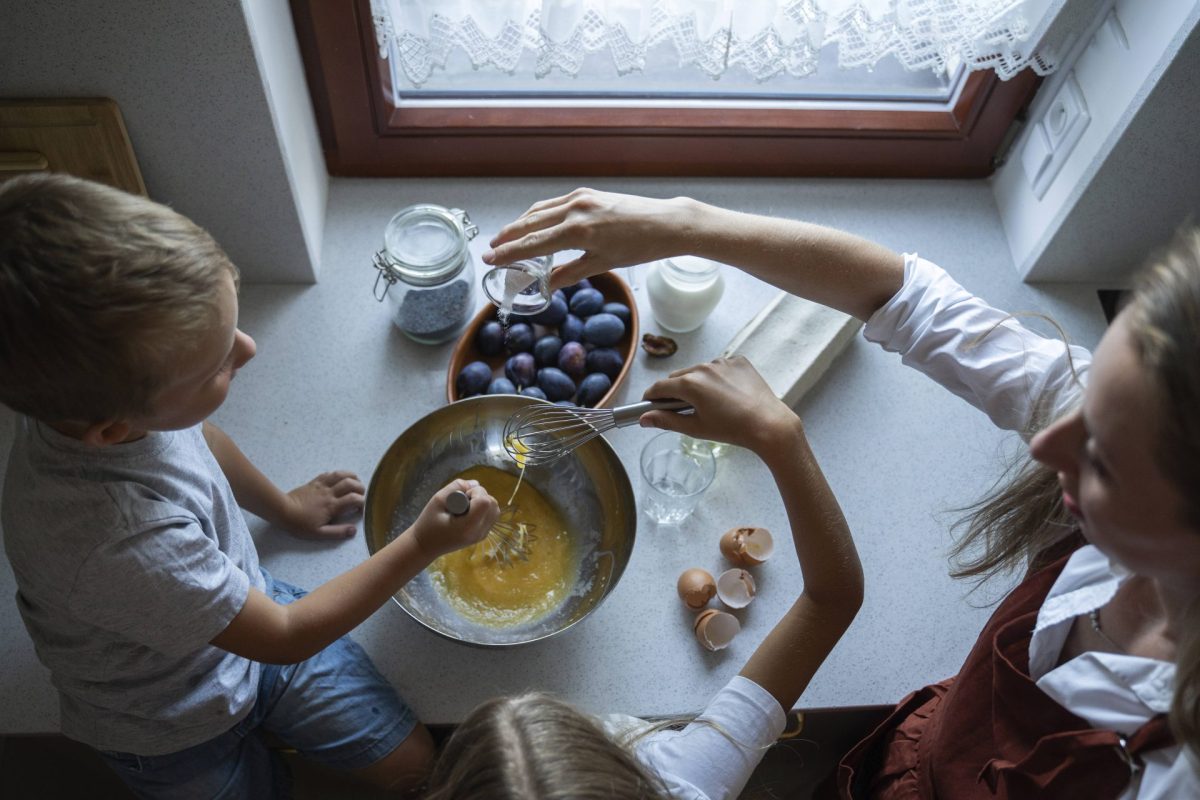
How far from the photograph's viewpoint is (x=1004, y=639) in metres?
0.76

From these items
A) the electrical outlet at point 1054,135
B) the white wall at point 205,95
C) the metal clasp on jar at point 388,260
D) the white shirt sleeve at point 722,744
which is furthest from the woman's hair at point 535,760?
the electrical outlet at point 1054,135

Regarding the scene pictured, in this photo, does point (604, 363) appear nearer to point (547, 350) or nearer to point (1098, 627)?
point (547, 350)

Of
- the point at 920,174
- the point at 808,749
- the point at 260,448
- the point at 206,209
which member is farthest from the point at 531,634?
the point at 920,174

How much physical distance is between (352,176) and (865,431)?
0.73 meters

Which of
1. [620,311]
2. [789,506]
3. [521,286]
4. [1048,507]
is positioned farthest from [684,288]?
[1048,507]

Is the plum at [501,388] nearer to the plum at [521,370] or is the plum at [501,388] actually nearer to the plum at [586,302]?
the plum at [521,370]

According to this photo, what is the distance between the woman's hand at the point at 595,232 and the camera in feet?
2.74

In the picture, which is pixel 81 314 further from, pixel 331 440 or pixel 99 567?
pixel 331 440

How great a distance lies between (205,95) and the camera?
90cm

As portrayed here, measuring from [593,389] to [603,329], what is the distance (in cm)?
7

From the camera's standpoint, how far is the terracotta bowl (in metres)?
1.02

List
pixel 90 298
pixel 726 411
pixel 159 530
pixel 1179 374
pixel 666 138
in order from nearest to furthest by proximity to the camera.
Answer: pixel 1179 374 → pixel 90 298 → pixel 159 530 → pixel 726 411 → pixel 666 138

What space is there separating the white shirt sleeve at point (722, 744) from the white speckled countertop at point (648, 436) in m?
0.13

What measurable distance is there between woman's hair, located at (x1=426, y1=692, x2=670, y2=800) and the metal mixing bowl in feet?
0.71
